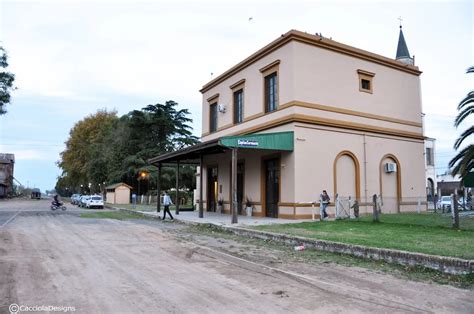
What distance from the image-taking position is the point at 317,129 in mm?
21172

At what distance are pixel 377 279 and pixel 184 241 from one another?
735cm

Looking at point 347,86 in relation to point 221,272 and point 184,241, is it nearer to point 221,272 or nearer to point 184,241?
point 184,241

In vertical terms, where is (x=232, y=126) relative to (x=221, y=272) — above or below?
above

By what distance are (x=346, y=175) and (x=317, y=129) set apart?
319cm

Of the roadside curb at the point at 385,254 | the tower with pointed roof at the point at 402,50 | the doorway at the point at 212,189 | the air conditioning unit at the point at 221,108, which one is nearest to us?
the roadside curb at the point at 385,254

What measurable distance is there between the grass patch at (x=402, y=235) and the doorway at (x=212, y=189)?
1242 centimetres

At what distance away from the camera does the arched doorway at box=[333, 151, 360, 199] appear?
71.4 ft

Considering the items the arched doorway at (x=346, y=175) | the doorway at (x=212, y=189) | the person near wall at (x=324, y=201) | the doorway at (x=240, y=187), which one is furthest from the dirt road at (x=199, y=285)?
the doorway at (x=212, y=189)

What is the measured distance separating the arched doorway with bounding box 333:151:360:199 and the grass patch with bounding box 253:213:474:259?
4167 mm

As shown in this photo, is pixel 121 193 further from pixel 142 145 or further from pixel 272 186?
pixel 272 186

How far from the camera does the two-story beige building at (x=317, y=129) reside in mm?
20516

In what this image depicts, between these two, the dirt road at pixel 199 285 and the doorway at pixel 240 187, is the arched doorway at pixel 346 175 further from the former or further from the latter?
the dirt road at pixel 199 285

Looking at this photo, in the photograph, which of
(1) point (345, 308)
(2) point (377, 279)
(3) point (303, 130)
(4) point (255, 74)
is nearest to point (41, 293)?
(1) point (345, 308)

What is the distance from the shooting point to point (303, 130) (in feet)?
67.7
